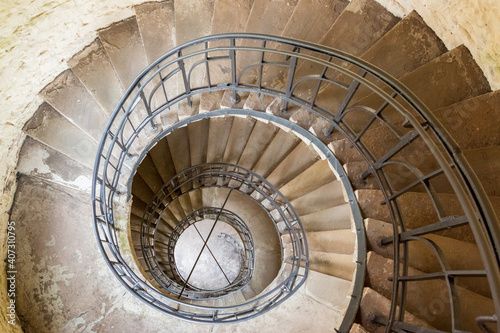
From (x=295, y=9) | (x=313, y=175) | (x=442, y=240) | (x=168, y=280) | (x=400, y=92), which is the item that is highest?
(x=295, y=9)

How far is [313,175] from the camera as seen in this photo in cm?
577

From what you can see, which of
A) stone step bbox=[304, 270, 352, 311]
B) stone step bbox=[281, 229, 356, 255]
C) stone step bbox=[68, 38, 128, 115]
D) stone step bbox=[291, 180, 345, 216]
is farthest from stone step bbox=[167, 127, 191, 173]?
stone step bbox=[304, 270, 352, 311]

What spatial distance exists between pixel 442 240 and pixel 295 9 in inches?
132

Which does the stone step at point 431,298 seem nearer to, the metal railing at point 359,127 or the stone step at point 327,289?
the metal railing at point 359,127

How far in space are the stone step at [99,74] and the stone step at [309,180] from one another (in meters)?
3.44

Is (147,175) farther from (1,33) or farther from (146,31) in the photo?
(1,33)

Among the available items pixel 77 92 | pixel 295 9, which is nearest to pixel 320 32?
pixel 295 9

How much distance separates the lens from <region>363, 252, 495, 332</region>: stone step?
272 cm

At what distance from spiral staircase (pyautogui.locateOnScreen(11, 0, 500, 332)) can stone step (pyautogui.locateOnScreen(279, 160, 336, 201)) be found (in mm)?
26

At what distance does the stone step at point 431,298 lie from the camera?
2.72 metres

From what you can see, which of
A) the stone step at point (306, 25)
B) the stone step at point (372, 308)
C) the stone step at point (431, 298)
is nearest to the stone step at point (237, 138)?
the stone step at point (306, 25)

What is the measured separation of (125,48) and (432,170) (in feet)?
15.3

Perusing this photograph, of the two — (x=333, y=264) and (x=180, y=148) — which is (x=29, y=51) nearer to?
(x=180, y=148)

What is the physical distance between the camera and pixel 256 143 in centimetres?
643
